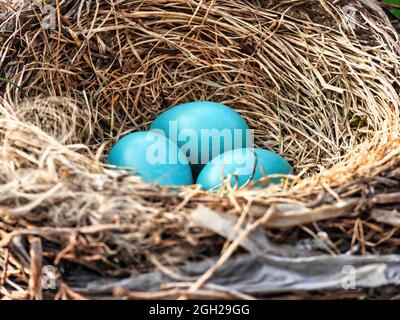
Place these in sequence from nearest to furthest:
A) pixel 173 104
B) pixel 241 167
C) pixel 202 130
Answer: pixel 241 167
pixel 202 130
pixel 173 104

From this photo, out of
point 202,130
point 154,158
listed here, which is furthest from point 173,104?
point 154,158

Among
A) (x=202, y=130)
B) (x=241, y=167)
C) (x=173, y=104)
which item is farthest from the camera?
(x=173, y=104)

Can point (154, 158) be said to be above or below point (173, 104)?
below

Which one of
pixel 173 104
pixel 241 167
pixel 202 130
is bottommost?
pixel 241 167

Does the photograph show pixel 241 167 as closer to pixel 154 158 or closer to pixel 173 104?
pixel 154 158

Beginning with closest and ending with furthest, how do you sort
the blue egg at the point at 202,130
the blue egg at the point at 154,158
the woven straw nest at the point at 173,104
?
the woven straw nest at the point at 173,104 < the blue egg at the point at 154,158 < the blue egg at the point at 202,130

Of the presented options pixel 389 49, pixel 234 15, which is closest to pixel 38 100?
pixel 234 15
